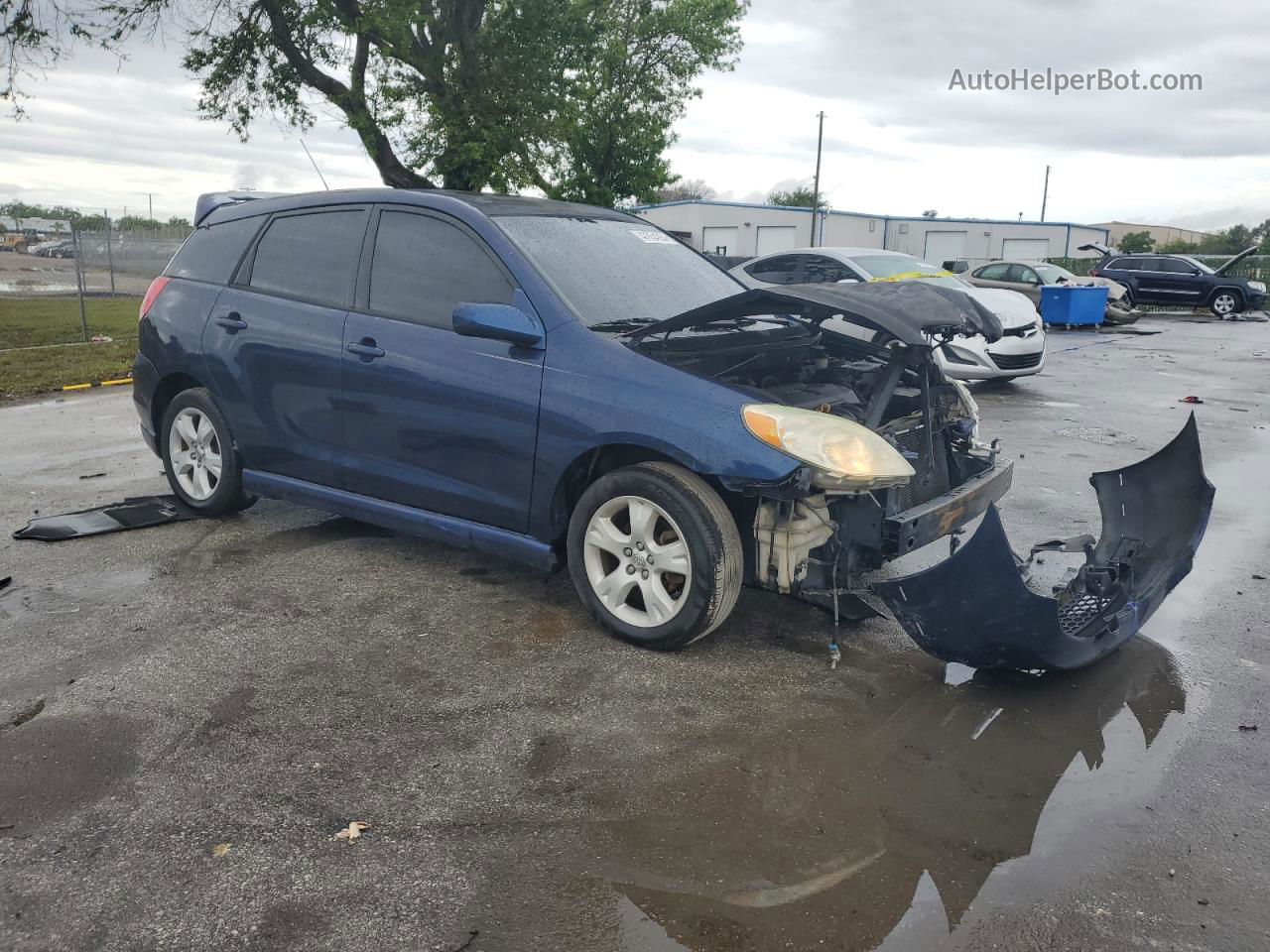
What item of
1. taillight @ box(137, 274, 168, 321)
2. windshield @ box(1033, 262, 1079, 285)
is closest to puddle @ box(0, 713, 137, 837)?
taillight @ box(137, 274, 168, 321)

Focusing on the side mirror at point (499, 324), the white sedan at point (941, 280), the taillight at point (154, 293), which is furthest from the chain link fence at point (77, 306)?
the side mirror at point (499, 324)

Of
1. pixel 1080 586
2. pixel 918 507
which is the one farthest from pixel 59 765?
Answer: pixel 1080 586

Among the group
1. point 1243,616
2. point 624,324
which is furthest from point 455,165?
point 1243,616

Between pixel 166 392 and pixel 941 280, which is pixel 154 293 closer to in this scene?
pixel 166 392

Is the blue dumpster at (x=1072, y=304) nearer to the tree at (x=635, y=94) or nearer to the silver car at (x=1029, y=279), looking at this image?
the silver car at (x=1029, y=279)

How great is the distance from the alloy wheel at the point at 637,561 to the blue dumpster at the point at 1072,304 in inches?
795

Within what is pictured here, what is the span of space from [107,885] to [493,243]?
2.92 metres

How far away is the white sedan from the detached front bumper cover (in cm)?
644

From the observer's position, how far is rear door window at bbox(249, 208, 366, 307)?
510 cm

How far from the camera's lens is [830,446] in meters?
3.72

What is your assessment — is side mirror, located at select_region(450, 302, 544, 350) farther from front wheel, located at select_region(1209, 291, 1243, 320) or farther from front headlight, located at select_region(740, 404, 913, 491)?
front wheel, located at select_region(1209, 291, 1243, 320)

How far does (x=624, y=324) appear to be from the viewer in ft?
14.6

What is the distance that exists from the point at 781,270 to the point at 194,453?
830 cm

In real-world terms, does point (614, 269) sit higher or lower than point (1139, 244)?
lower
